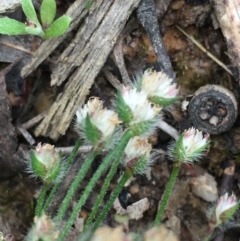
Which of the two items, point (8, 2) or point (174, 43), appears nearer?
point (8, 2)

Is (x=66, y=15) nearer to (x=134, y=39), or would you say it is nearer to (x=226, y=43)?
(x=134, y=39)

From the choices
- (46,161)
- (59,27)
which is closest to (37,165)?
(46,161)

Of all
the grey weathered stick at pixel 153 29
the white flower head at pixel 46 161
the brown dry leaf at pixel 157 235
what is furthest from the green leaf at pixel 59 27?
the brown dry leaf at pixel 157 235

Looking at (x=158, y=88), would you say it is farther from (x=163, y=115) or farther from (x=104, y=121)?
(x=163, y=115)

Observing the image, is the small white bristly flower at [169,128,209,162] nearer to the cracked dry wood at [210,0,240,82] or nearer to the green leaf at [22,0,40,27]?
the cracked dry wood at [210,0,240,82]

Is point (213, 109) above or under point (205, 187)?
above

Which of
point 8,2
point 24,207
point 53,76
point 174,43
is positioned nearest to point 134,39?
point 174,43
